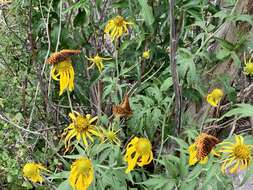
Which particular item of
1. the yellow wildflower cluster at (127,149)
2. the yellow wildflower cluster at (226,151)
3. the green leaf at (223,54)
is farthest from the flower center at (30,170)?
the green leaf at (223,54)

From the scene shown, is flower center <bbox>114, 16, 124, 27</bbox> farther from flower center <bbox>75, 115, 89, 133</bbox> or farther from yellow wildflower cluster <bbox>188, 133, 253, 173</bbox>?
yellow wildflower cluster <bbox>188, 133, 253, 173</bbox>

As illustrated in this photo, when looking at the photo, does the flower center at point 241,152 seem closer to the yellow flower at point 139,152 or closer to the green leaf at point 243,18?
the yellow flower at point 139,152

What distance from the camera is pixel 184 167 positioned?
4.92 feet

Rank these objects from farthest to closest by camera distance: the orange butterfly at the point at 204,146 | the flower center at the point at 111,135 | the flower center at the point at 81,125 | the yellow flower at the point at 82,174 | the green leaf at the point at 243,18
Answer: the green leaf at the point at 243,18
the flower center at the point at 111,135
the flower center at the point at 81,125
the yellow flower at the point at 82,174
the orange butterfly at the point at 204,146

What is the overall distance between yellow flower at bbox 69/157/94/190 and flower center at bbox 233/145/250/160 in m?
0.37

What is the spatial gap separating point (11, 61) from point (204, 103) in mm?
830

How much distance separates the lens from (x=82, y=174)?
1.35 meters

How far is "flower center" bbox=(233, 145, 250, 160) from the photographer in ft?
4.24

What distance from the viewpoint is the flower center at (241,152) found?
1.29 m

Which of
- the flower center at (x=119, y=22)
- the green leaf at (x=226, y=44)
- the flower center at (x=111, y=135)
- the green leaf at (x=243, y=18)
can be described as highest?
the flower center at (x=119, y=22)

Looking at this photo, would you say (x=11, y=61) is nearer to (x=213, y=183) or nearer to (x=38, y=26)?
(x=38, y=26)

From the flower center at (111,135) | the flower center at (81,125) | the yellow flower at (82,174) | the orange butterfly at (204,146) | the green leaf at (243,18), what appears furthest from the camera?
the green leaf at (243,18)

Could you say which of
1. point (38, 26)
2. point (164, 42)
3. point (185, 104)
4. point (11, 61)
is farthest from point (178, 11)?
point (11, 61)

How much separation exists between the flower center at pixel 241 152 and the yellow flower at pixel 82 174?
0.37 meters
